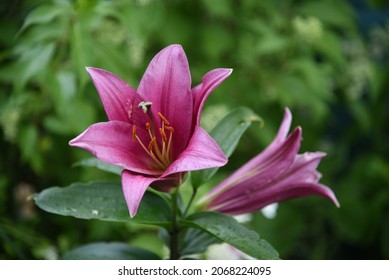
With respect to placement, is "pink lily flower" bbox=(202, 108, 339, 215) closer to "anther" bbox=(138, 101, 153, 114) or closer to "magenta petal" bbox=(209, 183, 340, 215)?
"magenta petal" bbox=(209, 183, 340, 215)

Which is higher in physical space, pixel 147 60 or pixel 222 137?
pixel 222 137

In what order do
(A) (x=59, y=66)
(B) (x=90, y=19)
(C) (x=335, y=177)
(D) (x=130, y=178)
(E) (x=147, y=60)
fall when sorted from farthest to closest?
(C) (x=335, y=177)
(E) (x=147, y=60)
(A) (x=59, y=66)
(B) (x=90, y=19)
(D) (x=130, y=178)

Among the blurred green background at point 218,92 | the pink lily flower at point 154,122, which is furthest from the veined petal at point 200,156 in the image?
the blurred green background at point 218,92

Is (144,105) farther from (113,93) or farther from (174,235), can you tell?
(174,235)

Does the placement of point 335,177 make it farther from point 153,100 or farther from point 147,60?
point 153,100

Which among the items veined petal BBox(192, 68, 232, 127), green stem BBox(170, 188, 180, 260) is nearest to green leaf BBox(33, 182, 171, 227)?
green stem BBox(170, 188, 180, 260)

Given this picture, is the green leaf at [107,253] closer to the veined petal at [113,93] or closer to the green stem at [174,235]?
the green stem at [174,235]

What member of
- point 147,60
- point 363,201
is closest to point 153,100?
point 147,60
